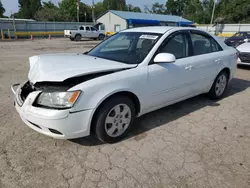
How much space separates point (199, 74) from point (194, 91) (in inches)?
13.3

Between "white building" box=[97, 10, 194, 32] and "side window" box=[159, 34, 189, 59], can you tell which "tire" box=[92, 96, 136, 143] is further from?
"white building" box=[97, 10, 194, 32]

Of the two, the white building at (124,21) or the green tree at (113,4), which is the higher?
the green tree at (113,4)

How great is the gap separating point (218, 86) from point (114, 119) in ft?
9.37

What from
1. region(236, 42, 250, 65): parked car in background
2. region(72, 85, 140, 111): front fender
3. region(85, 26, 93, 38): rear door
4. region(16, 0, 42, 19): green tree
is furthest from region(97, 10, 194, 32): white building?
region(16, 0, 42, 19): green tree

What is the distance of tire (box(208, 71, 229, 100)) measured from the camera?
14.2ft

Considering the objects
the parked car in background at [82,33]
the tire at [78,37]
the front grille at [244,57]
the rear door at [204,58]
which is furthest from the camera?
the tire at [78,37]

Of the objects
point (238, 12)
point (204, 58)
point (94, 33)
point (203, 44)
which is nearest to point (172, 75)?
point (204, 58)

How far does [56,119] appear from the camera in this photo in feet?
7.41

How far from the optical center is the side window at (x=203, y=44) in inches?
147

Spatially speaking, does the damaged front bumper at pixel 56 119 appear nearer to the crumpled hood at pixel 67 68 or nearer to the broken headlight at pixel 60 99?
the broken headlight at pixel 60 99

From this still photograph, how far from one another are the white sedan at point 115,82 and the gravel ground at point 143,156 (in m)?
0.32

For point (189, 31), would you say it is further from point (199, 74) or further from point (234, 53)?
point (234, 53)

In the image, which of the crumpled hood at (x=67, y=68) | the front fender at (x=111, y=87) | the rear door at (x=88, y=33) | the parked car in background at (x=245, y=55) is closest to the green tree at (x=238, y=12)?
the rear door at (x=88, y=33)

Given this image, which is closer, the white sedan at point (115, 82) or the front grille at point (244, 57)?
Result: the white sedan at point (115, 82)
